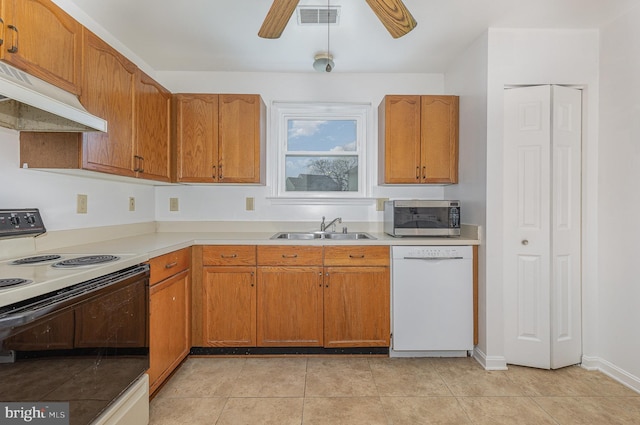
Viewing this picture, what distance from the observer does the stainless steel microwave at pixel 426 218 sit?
2.44 meters

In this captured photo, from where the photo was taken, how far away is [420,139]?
2674 millimetres

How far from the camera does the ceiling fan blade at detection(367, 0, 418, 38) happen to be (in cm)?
135

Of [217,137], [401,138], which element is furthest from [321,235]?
[217,137]

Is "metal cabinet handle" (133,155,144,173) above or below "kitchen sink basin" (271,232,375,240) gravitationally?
above

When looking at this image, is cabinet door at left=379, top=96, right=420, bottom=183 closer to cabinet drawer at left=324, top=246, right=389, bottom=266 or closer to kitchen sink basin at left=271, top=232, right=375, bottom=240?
kitchen sink basin at left=271, top=232, right=375, bottom=240

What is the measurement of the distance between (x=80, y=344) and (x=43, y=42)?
4.35 feet

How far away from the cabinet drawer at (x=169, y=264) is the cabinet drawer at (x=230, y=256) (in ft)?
0.44

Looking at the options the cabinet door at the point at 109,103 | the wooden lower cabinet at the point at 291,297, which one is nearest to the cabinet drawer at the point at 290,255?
the wooden lower cabinet at the point at 291,297

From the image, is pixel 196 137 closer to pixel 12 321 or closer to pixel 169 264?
pixel 169 264

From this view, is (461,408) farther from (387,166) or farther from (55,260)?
(55,260)

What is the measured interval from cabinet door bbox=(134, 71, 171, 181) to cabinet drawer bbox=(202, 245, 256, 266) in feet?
2.32

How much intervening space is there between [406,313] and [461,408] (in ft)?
2.20

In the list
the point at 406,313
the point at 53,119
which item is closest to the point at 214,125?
the point at 53,119

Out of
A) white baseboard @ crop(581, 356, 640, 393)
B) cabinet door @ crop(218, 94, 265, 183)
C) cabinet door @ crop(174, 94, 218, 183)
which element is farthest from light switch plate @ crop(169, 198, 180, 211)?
white baseboard @ crop(581, 356, 640, 393)
